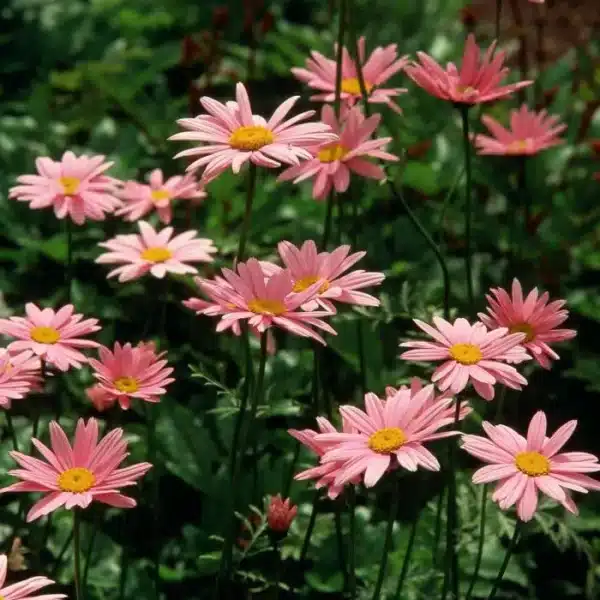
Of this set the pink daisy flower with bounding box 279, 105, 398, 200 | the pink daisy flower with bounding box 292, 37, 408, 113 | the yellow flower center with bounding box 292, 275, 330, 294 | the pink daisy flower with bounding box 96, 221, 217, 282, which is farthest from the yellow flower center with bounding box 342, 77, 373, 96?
the yellow flower center with bounding box 292, 275, 330, 294

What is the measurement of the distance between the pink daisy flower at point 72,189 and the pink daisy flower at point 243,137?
221 mm

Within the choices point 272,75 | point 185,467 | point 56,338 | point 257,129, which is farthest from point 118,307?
point 272,75

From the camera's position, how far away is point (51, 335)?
123 centimetres

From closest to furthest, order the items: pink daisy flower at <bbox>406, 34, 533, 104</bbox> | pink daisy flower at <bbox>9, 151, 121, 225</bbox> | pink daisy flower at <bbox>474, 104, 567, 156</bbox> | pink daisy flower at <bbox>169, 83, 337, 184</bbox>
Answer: pink daisy flower at <bbox>169, 83, 337, 184</bbox> → pink daisy flower at <bbox>406, 34, 533, 104</bbox> → pink daisy flower at <bbox>9, 151, 121, 225</bbox> → pink daisy flower at <bbox>474, 104, 567, 156</bbox>

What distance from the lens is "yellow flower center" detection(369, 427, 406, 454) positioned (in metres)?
1.02

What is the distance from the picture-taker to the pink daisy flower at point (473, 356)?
1.05 m

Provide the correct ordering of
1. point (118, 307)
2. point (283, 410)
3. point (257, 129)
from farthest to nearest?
point (118, 307) < point (283, 410) < point (257, 129)

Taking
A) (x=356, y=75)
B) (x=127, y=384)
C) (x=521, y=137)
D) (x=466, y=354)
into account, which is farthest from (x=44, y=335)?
(x=521, y=137)

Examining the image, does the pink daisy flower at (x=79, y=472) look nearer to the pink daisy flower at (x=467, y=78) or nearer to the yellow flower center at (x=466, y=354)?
the yellow flower center at (x=466, y=354)

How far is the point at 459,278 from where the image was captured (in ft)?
6.67

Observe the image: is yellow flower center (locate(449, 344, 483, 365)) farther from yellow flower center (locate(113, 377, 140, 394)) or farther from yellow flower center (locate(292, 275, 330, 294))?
yellow flower center (locate(113, 377, 140, 394))

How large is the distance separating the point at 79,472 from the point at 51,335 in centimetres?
20

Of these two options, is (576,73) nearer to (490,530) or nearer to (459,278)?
(459,278)

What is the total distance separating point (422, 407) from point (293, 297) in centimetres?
16
